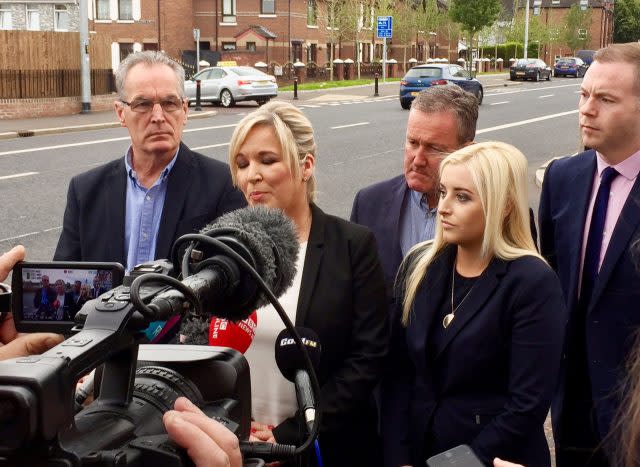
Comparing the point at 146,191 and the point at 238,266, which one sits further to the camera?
the point at 146,191

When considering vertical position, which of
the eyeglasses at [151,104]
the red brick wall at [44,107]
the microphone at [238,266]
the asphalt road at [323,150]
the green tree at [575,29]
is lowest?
the asphalt road at [323,150]

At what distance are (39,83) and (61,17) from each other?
984 inches

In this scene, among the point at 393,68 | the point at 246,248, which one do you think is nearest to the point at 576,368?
the point at 246,248

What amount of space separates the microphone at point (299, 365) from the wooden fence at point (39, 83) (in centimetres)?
2392

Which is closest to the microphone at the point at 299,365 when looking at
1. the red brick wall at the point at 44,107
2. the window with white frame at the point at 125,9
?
the red brick wall at the point at 44,107

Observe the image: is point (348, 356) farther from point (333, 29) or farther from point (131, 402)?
point (333, 29)

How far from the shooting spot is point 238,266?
151 centimetres

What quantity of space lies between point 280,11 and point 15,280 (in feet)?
178

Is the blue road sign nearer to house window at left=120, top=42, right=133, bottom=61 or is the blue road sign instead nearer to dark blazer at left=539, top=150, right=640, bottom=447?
house window at left=120, top=42, right=133, bottom=61

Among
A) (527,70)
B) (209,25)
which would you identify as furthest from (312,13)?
(527,70)

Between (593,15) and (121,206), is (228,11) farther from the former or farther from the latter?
(593,15)

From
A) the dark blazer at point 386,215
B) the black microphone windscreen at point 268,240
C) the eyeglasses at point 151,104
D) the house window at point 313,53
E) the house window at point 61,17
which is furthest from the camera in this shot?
the house window at point 313,53

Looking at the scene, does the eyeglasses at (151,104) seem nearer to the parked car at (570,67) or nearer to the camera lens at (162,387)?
the camera lens at (162,387)

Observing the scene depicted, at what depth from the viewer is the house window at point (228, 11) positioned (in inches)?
2159
